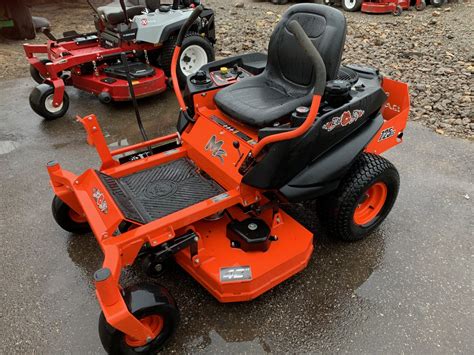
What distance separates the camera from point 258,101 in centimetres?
277

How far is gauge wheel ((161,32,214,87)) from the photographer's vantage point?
5105 millimetres

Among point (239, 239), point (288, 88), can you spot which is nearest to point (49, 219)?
point (239, 239)

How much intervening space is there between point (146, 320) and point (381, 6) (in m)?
8.76

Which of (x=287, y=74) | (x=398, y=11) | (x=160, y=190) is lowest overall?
(x=398, y=11)

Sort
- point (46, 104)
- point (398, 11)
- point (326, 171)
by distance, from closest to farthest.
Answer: point (326, 171) → point (46, 104) → point (398, 11)

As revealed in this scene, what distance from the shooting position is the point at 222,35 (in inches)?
292

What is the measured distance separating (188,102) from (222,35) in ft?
15.6

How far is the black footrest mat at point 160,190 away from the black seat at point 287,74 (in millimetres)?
503

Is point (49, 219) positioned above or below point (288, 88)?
below

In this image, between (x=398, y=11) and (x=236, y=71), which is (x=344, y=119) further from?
(x=398, y=11)

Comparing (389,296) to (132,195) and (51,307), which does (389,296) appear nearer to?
(132,195)

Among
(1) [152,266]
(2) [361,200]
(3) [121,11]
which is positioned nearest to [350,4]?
(3) [121,11]

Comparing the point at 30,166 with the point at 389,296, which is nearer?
the point at 389,296

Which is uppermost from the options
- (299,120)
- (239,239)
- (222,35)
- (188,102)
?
(299,120)
